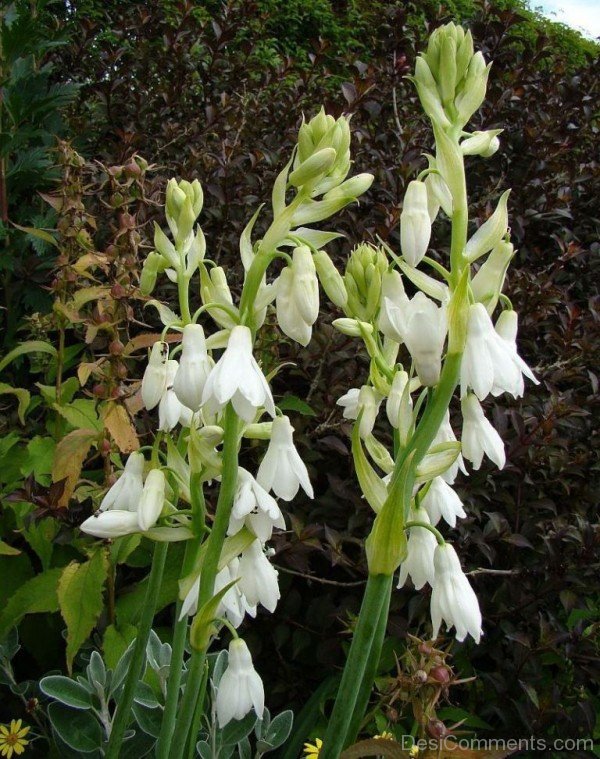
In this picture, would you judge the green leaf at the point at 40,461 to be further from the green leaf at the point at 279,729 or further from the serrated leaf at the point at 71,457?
the green leaf at the point at 279,729

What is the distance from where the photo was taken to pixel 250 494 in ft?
3.54

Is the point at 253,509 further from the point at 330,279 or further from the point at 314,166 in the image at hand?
the point at 314,166

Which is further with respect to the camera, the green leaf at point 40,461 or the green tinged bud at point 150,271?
the green leaf at point 40,461

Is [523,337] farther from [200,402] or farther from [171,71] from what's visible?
[171,71]

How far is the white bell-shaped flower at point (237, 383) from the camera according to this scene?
1.02 metres

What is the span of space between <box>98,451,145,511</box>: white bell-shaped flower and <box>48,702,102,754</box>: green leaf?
67 cm

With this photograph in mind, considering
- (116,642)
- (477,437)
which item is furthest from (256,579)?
(116,642)

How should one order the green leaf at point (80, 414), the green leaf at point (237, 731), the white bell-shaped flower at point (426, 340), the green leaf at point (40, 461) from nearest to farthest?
1. the white bell-shaped flower at point (426, 340)
2. the green leaf at point (237, 731)
3. the green leaf at point (80, 414)
4. the green leaf at point (40, 461)

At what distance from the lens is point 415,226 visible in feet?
3.56

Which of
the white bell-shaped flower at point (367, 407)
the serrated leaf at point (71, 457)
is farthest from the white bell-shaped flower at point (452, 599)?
the serrated leaf at point (71, 457)

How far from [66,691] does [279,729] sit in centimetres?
52

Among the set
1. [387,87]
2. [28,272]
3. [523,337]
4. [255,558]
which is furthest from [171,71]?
[255,558]

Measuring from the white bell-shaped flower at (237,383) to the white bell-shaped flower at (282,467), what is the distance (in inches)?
4.3

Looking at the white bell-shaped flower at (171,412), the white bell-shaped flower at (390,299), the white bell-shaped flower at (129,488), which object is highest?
the white bell-shaped flower at (390,299)
